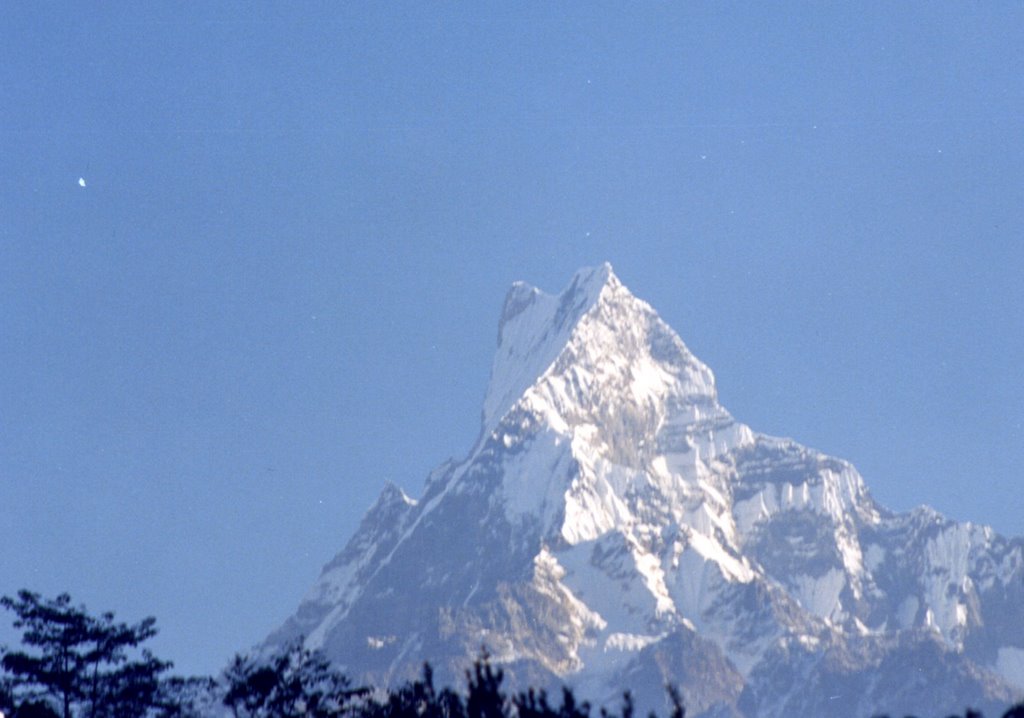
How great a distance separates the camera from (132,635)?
93.6 metres

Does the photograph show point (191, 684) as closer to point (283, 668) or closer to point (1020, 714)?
point (283, 668)

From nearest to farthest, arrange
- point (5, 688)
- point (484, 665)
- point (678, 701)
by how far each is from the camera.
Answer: point (678, 701)
point (484, 665)
point (5, 688)

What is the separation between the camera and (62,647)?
93250 millimetres

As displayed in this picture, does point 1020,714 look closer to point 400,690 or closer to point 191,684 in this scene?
point 400,690

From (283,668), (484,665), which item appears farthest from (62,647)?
(484,665)

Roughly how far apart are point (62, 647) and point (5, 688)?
3.04 m

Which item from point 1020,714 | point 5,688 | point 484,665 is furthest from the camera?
point 5,688

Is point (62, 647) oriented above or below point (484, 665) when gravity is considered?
above

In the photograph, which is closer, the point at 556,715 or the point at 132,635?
the point at 556,715

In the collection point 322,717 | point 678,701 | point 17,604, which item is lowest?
point 678,701

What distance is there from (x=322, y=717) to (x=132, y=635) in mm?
9130

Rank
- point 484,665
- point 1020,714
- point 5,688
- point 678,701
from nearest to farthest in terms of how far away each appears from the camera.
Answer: point 1020,714 → point 678,701 → point 484,665 → point 5,688

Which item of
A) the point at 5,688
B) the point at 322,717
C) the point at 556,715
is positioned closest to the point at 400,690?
the point at 322,717

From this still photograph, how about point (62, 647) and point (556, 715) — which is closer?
point (556, 715)
